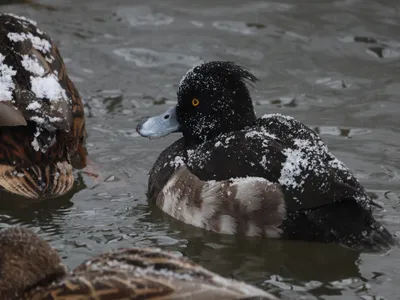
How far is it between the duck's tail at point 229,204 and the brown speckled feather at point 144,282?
1.74 m

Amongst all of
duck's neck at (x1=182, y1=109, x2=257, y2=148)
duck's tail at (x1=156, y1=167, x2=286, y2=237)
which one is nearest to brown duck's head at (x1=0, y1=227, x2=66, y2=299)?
duck's tail at (x1=156, y1=167, x2=286, y2=237)

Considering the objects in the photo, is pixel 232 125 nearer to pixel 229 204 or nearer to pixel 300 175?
pixel 229 204

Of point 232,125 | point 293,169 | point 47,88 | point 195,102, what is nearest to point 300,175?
point 293,169

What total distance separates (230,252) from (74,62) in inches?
172

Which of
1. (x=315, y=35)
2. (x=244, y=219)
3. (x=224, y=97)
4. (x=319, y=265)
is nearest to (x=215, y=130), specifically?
(x=224, y=97)

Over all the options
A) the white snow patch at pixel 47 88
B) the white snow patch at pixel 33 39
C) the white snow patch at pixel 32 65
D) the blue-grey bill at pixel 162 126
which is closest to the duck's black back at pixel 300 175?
the blue-grey bill at pixel 162 126

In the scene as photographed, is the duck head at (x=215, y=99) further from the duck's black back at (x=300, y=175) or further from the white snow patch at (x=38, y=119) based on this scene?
the white snow patch at (x=38, y=119)

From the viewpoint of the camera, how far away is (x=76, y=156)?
8.45 meters

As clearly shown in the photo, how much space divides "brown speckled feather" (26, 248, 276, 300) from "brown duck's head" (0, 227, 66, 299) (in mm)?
70

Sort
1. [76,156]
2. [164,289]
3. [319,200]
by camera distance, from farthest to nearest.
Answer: [76,156]
[319,200]
[164,289]

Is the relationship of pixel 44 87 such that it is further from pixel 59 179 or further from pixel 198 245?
pixel 198 245

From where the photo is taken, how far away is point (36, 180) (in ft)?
24.5

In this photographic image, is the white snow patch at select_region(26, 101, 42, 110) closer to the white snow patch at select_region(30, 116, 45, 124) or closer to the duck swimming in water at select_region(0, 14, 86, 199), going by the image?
the duck swimming in water at select_region(0, 14, 86, 199)

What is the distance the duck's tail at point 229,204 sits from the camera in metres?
6.81
